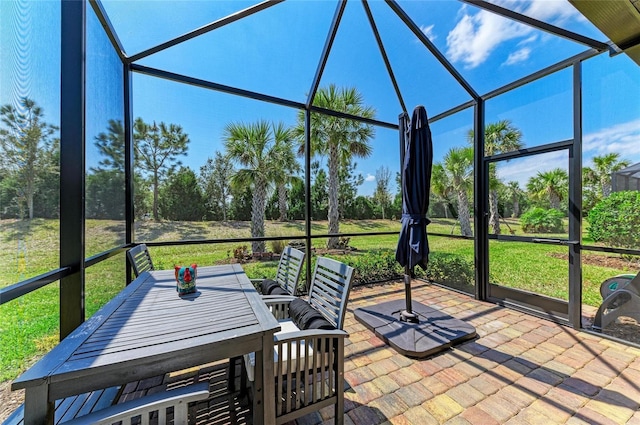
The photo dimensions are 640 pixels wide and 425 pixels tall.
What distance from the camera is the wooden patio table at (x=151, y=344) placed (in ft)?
3.30

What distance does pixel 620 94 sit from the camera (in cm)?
282

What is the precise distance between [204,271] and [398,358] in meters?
2.21

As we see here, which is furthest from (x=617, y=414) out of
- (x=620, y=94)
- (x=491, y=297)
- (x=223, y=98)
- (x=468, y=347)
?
(x=223, y=98)

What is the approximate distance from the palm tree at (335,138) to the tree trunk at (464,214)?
8.55 ft

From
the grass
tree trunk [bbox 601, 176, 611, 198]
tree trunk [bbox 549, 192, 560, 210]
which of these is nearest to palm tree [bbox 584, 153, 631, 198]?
tree trunk [bbox 601, 176, 611, 198]

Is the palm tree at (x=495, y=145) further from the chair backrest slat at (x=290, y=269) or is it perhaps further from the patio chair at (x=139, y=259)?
the patio chair at (x=139, y=259)

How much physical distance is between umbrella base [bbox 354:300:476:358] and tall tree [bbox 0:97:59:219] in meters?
3.27

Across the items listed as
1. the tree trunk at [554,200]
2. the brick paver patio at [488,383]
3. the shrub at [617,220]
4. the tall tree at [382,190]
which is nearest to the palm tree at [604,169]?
the shrub at [617,220]

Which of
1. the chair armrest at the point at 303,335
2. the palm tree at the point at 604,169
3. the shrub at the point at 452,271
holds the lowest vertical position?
the shrub at the point at 452,271

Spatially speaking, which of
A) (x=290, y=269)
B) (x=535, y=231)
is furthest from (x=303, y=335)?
(x=535, y=231)

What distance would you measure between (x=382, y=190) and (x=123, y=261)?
218 inches

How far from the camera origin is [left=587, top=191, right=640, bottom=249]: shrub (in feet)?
9.06

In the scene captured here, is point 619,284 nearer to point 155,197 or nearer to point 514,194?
point 514,194

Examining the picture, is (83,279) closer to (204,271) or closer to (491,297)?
(204,271)
